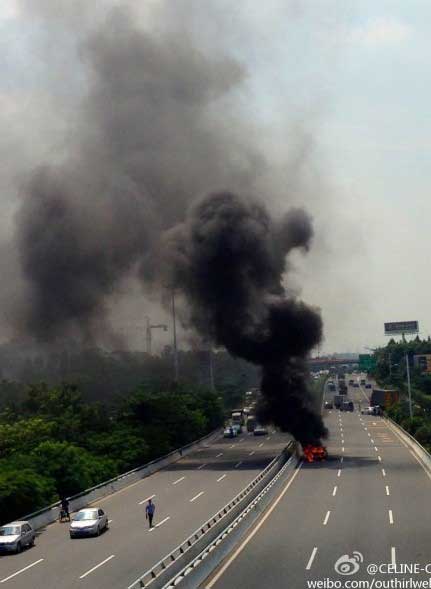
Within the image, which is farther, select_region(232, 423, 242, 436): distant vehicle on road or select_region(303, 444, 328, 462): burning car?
select_region(232, 423, 242, 436): distant vehicle on road

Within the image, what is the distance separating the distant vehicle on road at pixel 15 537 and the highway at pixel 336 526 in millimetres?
9576

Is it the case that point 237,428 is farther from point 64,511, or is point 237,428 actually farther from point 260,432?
point 64,511

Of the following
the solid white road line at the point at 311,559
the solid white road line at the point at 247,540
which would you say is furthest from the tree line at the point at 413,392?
the solid white road line at the point at 311,559

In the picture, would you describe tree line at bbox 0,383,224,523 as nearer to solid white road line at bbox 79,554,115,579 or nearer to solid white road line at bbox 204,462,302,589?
solid white road line at bbox 79,554,115,579

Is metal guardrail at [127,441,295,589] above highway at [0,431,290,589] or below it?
above

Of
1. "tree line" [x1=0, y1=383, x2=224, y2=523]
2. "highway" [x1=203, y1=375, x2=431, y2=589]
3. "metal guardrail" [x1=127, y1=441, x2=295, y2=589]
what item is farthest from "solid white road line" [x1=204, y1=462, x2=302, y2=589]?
"tree line" [x1=0, y1=383, x2=224, y2=523]

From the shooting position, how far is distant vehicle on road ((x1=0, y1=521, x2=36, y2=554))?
35.4m

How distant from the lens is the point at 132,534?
37625 millimetres

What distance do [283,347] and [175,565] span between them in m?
49.0

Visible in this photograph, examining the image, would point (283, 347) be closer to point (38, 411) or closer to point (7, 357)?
point (38, 411)

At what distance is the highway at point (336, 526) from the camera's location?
27.4 meters

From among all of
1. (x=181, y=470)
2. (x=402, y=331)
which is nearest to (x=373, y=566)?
(x=181, y=470)

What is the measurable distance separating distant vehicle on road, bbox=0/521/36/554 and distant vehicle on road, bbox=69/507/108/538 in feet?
6.24

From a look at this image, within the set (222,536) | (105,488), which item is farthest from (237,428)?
(222,536)
